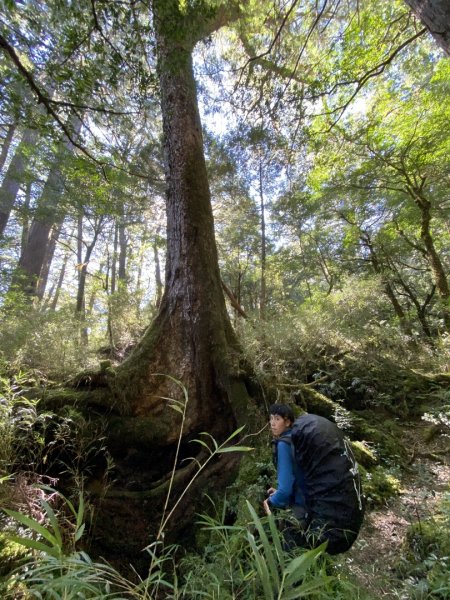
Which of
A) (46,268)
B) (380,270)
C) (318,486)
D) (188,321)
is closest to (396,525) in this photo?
(318,486)

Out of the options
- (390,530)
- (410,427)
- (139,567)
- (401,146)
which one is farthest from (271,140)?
(139,567)

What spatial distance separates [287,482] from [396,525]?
5.04 feet

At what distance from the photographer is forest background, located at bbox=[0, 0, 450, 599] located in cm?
244

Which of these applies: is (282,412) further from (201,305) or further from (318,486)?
(201,305)

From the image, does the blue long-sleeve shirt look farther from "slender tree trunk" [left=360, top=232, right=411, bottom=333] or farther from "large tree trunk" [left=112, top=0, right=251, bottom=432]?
"slender tree trunk" [left=360, top=232, right=411, bottom=333]

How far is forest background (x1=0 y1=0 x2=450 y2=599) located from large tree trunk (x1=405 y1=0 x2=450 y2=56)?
0.06 ft

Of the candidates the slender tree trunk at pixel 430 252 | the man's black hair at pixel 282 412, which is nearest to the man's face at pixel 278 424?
the man's black hair at pixel 282 412

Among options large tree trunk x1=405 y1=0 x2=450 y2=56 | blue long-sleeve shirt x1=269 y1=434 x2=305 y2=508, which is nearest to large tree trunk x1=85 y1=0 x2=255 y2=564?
blue long-sleeve shirt x1=269 y1=434 x2=305 y2=508

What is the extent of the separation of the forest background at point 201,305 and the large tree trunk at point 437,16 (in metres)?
0.02

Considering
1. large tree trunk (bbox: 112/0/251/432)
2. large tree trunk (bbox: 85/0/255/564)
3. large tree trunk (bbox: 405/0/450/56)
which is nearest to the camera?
large tree trunk (bbox: 405/0/450/56)

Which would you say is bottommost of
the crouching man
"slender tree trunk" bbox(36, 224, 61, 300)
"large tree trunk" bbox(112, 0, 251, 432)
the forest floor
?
the forest floor

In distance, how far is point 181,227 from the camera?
14.4ft

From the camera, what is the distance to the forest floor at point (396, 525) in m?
A: 2.02

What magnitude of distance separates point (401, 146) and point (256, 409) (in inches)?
311
